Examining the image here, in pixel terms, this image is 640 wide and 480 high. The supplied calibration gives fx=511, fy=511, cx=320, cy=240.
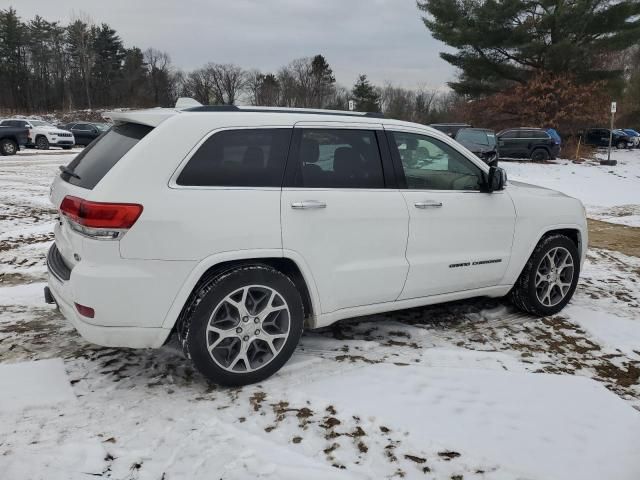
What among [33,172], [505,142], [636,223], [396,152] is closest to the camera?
[396,152]

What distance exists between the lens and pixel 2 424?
290 centimetres

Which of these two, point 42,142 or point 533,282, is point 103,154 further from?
point 42,142

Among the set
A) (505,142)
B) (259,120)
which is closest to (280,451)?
(259,120)

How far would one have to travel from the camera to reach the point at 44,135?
26672 mm

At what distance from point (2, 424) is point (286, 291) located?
179cm

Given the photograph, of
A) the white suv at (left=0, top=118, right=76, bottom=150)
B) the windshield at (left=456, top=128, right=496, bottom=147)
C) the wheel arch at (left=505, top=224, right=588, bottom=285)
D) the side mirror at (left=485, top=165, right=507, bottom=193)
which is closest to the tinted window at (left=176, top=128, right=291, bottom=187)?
the side mirror at (left=485, top=165, right=507, bottom=193)

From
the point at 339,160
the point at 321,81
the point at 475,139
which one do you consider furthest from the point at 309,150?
the point at 321,81

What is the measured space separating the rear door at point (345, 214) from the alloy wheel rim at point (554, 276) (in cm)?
167

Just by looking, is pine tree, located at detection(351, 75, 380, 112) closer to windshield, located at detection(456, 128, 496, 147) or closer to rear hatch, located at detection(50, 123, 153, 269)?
windshield, located at detection(456, 128, 496, 147)

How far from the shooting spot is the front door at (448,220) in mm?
3918

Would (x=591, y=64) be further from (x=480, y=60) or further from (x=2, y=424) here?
(x=2, y=424)

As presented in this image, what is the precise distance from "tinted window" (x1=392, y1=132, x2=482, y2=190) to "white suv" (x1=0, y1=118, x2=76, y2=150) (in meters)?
26.5

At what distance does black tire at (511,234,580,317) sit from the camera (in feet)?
15.2

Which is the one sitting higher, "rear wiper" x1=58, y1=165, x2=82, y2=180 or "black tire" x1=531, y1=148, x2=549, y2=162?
"rear wiper" x1=58, y1=165, x2=82, y2=180
